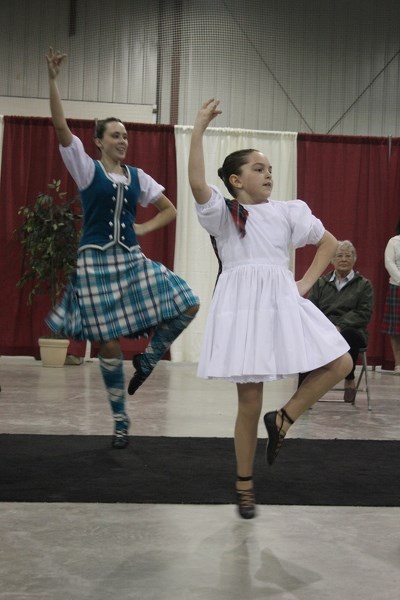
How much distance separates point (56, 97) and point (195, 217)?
5162 mm

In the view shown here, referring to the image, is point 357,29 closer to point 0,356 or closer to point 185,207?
point 185,207

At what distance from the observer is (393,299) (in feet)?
27.4

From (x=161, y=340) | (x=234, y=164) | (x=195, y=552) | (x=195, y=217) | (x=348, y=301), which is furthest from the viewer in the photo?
(x=195, y=217)

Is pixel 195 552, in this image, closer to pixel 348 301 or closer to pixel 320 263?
pixel 320 263

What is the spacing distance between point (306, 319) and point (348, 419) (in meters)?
2.42

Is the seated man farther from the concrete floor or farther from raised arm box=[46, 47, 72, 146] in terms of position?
the concrete floor

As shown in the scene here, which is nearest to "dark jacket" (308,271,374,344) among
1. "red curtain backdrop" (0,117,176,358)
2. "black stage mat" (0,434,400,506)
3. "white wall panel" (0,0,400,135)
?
"black stage mat" (0,434,400,506)

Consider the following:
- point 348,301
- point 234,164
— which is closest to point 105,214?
point 234,164

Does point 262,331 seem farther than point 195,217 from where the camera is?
No

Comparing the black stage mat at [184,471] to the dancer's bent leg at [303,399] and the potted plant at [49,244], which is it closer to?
the dancer's bent leg at [303,399]

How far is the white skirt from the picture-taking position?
255cm

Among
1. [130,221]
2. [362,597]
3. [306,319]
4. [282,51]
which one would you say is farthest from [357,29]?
[362,597]

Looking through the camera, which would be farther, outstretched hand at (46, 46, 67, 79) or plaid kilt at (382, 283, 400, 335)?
plaid kilt at (382, 283, 400, 335)

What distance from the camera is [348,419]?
4938 millimetres
